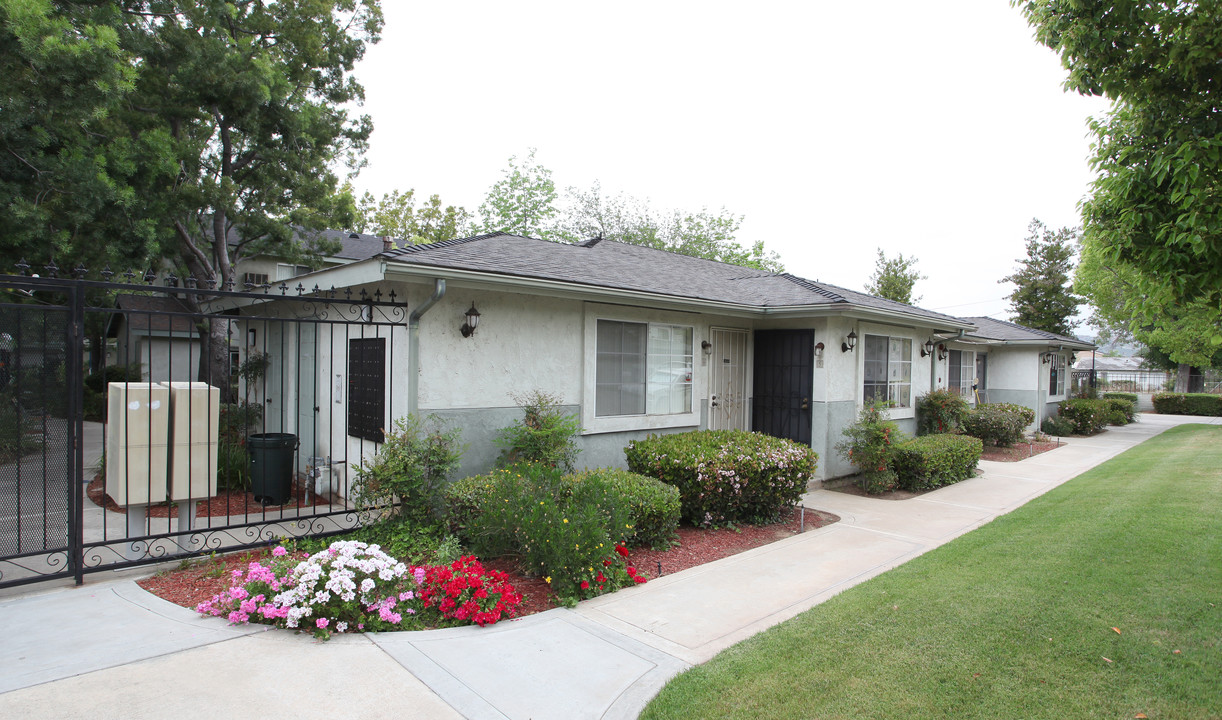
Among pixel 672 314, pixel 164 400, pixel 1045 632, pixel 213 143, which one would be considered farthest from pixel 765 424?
pixel 213 143

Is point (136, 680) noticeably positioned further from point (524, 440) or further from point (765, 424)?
point (765, 424)

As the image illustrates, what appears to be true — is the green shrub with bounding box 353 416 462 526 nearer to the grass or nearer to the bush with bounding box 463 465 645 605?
the bush with bounding box 463 465 645 605

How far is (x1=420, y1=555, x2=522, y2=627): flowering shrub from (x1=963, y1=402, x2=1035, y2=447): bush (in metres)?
12.3

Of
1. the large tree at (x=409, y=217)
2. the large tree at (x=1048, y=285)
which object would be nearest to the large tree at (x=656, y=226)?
the large tree at (x=409, y=217)

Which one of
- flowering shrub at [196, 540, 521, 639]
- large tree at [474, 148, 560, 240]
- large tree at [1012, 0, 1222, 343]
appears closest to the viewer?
large tree at [1012, 0, 1222, 343]

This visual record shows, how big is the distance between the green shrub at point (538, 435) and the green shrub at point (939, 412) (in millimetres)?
8009

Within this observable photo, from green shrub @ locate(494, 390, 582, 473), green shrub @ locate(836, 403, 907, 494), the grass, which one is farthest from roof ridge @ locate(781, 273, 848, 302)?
green shrub @ locate(494, 390, 582, 473)

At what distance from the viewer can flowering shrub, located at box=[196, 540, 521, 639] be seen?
391cm

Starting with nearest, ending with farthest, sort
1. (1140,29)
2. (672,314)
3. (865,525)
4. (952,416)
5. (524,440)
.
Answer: (1140,29)
(524,440)
(865,525)
(672,314)
(952,416)

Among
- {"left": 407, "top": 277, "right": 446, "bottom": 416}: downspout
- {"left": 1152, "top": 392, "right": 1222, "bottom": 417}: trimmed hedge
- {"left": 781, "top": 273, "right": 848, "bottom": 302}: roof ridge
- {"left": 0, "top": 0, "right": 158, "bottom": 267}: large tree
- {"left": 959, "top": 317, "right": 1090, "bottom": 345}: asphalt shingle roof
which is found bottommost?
{"left": 1152, "top": 392, "right": 1222, "bottom": 417}: trimmed hedge

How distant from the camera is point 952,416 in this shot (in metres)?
11.8

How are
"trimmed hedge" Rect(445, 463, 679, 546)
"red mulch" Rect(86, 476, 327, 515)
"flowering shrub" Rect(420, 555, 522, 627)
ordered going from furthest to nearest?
"red mulch" Rect(86, 476, 327, 515)
"trimmed hedge" Rect(445, 463, 679, 546)
"flowering shrub" Rect(420, 555, 522, 627)

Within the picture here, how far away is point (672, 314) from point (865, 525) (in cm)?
370

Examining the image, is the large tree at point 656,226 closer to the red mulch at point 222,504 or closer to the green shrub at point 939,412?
the green shrub at point 939,412
